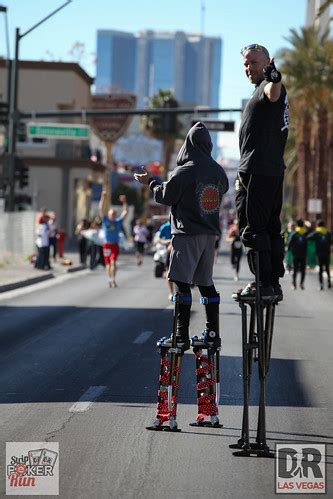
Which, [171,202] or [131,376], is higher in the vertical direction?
[171,202]

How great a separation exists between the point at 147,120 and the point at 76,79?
83.9 feet

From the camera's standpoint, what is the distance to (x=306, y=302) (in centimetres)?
2720

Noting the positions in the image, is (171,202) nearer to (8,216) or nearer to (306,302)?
(306,302)

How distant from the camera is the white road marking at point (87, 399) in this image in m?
10.1

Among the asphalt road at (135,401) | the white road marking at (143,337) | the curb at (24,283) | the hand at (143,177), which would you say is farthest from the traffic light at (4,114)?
the hand at (143,177)

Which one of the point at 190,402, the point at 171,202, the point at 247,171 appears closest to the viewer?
the point at 247,171

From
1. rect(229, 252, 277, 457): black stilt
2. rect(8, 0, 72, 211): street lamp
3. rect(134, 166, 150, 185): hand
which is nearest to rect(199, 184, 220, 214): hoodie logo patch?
rect(134, 166, 150, 185): hand

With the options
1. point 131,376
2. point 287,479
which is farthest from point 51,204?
point 287,479

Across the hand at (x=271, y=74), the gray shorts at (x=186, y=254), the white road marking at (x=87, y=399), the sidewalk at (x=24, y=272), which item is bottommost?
Result: the sidewalk at (x=24, y=272)

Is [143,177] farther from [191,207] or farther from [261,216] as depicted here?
[261,216]

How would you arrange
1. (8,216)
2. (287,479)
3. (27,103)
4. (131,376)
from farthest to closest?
1. (27,103)
2. (8,216)
3. (131,376)
4. (287,479)

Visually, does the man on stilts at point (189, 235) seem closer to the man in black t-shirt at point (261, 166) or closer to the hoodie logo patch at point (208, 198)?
the hoodie logo patch at point (208, 198)

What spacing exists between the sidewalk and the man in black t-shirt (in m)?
Answer: 21.5

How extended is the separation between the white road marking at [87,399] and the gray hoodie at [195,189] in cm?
182
